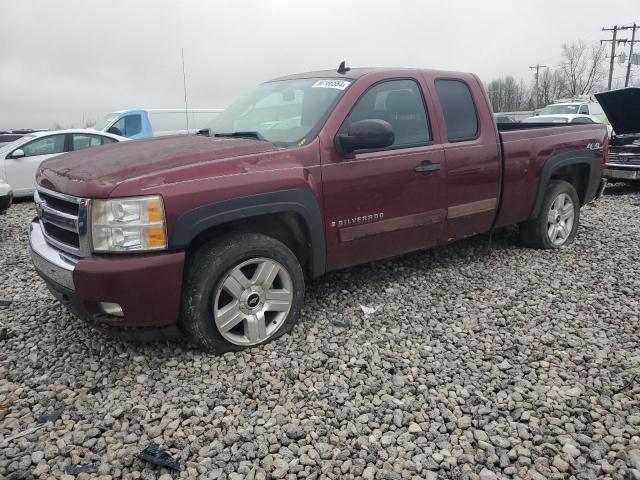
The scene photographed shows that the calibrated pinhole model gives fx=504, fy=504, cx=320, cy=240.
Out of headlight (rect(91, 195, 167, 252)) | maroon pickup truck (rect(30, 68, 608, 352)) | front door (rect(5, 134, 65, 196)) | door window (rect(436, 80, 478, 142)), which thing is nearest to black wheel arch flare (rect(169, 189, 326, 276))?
maroon pickup truck (rect(30, 68, 608, 352))

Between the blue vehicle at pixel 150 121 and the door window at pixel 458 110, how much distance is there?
9263 mm

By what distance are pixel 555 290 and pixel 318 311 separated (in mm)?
2112

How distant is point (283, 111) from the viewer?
3.97 m

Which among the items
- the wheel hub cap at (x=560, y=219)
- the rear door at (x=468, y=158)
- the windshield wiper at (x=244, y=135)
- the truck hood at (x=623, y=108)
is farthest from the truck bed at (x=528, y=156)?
the truck hood at (x=623, y=108)

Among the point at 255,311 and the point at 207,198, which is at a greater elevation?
the point at 207,198

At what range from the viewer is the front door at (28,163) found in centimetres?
957

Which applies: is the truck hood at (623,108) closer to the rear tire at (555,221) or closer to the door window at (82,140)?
the rear tire at (555,221)

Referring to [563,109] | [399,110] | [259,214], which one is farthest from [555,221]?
[563,109]

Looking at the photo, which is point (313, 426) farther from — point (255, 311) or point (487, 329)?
point (487, 329)

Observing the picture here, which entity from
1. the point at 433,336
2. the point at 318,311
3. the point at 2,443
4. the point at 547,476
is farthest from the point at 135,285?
the point at 547,476

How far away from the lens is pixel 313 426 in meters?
2.65

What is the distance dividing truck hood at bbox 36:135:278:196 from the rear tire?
→ 333 centimetres

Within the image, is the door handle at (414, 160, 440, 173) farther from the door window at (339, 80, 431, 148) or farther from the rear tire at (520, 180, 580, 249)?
the rear tire at (520, 180, 580, 249)

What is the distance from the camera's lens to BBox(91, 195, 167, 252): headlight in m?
2.80
